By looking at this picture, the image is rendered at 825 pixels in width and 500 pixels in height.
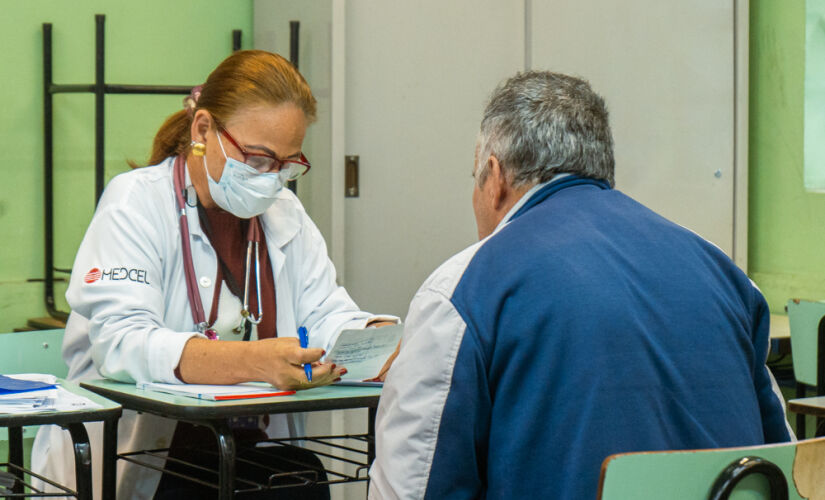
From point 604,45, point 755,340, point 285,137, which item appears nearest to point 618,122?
point 604,45

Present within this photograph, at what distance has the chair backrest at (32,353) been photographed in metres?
2.37

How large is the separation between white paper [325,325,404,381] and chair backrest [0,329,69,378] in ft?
2.43

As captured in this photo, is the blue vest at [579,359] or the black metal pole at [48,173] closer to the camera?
the blue vest at [579,359]

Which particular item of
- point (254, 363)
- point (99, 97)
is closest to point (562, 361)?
point (254, 363)

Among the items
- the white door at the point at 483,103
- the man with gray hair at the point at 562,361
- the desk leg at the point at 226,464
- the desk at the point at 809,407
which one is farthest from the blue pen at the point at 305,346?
the white door at the point at 483,103

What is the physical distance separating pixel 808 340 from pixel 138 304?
6.13 ft

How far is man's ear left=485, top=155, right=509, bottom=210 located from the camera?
154cm

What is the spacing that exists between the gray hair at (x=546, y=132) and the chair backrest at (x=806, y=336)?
5.36ft

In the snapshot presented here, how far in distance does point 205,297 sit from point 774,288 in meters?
2.39

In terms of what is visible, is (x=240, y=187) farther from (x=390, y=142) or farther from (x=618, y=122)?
(x=618, y=122)

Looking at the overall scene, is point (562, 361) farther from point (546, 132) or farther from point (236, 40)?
point (236, 40)

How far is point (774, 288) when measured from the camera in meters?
3.86

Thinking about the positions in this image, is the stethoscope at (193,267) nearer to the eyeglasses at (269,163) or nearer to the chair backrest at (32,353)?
the eyeglasses at (269,163)

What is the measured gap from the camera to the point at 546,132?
4.96 feet
